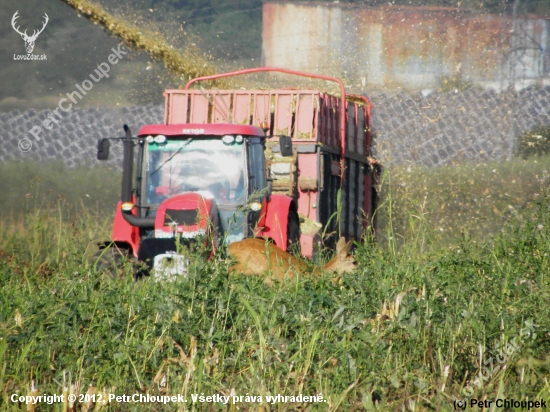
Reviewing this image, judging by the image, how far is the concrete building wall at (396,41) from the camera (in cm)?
1975

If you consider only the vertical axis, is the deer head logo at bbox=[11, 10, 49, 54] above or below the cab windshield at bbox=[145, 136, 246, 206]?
above

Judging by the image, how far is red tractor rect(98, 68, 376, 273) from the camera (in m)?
7.18

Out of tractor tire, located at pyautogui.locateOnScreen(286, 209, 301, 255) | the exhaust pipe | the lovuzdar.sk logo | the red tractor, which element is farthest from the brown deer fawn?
the lovuzdar.sk logo

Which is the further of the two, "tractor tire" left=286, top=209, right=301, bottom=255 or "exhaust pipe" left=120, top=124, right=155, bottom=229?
"tractor tire" left=286, top=209, right=301, bottom=255

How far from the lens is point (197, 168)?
302 inches

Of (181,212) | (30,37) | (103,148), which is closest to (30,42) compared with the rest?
(30,37)

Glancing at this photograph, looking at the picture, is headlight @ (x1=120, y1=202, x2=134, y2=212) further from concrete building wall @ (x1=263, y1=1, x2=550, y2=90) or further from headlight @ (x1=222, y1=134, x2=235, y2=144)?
concrete building wall @ (x1=263, y1=1, x2=550, y2=90)

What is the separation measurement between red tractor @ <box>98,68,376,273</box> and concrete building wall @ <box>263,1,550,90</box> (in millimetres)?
9124

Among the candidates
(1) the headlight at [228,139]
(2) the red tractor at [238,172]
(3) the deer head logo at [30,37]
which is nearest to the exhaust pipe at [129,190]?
(2) the red tractor at [238,172]

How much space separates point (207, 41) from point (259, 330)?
15373 mm

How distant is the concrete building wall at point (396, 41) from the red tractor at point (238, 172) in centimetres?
912

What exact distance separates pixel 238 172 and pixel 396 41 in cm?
1409

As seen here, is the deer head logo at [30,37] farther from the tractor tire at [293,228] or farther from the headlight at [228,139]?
the headlight at [228,139]
